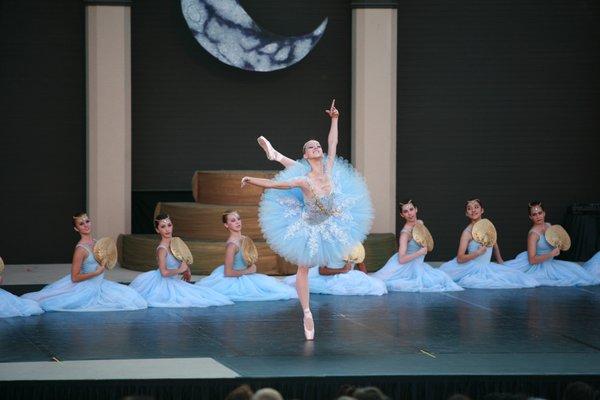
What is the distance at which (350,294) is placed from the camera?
34.2ft

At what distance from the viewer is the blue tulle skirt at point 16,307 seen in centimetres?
891

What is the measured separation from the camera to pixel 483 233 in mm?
10992

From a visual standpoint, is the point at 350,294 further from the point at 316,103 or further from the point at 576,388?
the point at 576,388

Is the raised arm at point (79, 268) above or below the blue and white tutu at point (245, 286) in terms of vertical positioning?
above

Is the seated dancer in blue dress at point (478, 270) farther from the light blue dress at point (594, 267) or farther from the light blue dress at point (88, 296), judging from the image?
the light blue dress at point (88, 296)

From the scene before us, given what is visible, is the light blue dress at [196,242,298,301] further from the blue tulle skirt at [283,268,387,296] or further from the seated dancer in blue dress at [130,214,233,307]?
the blue tulle skirt at [283,268,387,296]

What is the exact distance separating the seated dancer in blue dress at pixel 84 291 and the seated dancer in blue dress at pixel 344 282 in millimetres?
1798

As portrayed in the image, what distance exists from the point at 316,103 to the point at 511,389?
7.61 meters

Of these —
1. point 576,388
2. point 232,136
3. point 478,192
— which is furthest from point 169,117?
point 576,388

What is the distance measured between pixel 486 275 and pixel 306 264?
364 centimetres

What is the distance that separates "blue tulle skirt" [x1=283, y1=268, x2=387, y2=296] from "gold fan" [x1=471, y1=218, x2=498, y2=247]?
110 cm

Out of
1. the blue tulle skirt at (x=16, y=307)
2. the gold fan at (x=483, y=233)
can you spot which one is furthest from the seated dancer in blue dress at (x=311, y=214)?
the gold fan at (x=483, y=233)

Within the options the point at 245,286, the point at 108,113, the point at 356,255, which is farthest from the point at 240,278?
the point at 108,113

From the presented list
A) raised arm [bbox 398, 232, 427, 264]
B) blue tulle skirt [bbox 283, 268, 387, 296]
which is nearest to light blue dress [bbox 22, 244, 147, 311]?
blue tulle skirt [bbox 283, 268, 387, 296]
